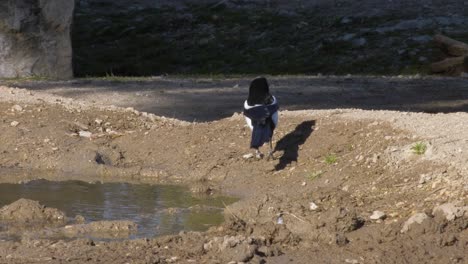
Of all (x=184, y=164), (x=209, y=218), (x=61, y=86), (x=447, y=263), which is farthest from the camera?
(x=61, y=86)

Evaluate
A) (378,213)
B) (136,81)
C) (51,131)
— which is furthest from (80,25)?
(378,213)

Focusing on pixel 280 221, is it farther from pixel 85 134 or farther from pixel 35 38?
pixel 35 38

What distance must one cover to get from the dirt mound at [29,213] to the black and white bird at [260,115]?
2120 millimetres

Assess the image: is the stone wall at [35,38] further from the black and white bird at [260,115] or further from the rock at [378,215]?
the rock at [378,215]

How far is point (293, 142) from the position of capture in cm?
1138

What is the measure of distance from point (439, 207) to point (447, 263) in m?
0.75

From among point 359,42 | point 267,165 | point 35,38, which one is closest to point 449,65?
point 359,42

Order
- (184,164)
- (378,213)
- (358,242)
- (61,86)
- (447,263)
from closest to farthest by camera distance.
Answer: (447,263), (358,242), (378,213), (184,164), (61,86)

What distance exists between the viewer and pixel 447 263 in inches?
292

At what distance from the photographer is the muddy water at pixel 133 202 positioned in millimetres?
9102

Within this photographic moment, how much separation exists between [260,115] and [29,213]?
2.61m

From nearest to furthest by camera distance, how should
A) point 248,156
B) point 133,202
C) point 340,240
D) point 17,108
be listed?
point 340,240 → point 133,202 → point 248,156 → point 17,108

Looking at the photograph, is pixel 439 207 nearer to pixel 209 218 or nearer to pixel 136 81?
pixel 209 218

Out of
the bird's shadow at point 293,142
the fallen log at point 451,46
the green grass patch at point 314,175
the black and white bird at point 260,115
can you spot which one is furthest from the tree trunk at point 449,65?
the green grass patch at point 314,175
